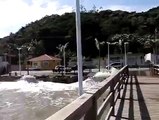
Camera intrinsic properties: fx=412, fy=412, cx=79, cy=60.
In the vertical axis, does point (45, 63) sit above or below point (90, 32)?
below

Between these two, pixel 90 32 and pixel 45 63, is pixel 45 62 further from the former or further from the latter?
pixel 90 32

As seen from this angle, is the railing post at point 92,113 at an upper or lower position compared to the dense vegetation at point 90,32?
lower

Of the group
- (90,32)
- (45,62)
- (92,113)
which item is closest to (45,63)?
(45,62)

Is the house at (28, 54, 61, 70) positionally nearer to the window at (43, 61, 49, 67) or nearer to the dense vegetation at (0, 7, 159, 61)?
the window at (43, 61, 49, 67)

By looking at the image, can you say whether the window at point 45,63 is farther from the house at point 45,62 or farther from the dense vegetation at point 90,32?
the dense vegetation at point 90,32

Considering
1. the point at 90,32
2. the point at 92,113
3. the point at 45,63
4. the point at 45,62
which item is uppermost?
the point at 90,32

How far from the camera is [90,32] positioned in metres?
134

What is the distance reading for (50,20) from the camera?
5960 inches

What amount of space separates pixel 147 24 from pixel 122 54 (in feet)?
100

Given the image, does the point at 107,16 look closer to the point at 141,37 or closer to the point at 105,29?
the point at 105,29

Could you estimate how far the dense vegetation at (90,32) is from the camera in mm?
123512

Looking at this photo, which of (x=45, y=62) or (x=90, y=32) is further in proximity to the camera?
(x=90, y=32)

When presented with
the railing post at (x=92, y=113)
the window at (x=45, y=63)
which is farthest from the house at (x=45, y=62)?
the railing post at (x=92, y=113)

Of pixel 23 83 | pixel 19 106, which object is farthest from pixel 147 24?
pixel 19 106
